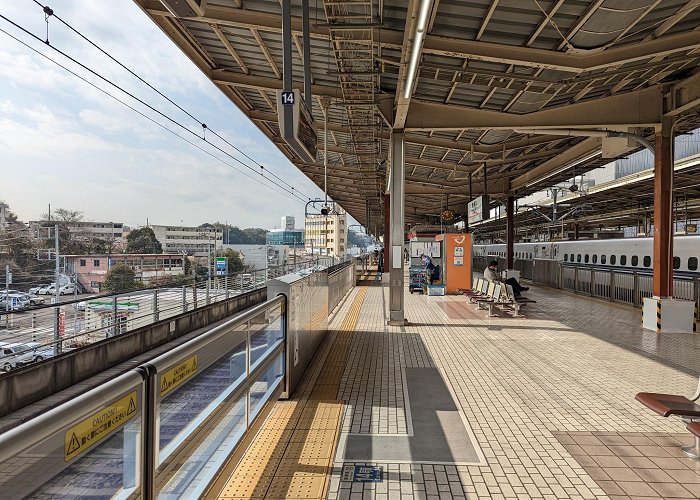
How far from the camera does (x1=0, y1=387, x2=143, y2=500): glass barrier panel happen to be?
1.28 m

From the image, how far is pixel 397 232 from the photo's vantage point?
10.4 meters

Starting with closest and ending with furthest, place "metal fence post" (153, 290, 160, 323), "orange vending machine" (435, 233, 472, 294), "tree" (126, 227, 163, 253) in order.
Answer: "metal fence post" (153, 290, 160, 323) → "orange vending machine" (435, 233, 472, 294) → "tree" (126, 227, 163, 253)

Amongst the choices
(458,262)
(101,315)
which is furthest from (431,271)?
(101,315)

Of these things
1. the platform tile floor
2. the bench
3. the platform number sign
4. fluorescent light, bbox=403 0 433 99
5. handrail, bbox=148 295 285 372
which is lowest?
the platform tile floor

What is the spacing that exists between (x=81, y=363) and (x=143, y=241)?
38453mm

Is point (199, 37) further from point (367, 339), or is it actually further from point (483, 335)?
point (483, 335)

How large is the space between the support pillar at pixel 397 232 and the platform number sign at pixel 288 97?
5.30 m

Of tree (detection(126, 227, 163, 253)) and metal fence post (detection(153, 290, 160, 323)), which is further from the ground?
tree (detection(126, 227, 163, 253))

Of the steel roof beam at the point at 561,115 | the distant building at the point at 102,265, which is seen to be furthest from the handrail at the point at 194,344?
the distant building at the point at 102,265

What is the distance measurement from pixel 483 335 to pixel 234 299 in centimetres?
1137

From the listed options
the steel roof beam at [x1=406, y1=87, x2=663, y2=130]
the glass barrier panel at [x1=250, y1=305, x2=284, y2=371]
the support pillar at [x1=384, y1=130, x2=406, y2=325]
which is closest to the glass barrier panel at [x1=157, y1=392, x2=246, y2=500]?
the glass barrier panel at [x1=250, y1=305, x2=284, y2=371]

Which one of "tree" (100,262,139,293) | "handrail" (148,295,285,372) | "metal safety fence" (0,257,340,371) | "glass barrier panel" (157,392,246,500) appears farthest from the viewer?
"tree" (100,262,139,293)

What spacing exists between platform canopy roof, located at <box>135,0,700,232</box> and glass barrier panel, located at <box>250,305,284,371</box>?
109 inches

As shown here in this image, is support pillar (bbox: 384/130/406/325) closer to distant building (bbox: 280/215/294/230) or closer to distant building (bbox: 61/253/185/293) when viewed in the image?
distant building (bbox: 61/253/185/293)
